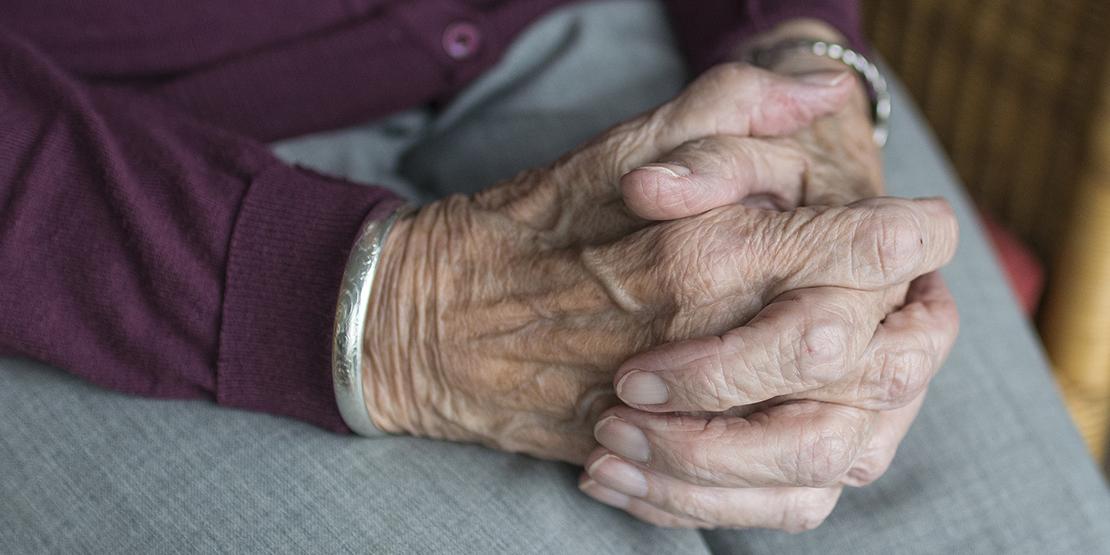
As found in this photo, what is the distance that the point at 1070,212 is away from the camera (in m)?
1.17

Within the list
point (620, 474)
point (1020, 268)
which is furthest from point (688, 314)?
point (1020, 268)

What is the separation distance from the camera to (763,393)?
64 cm

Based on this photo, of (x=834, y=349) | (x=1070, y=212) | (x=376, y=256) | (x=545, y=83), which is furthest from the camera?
(x=1070, y=212)

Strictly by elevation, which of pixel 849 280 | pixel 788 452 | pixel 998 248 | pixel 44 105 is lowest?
pixel 998 248

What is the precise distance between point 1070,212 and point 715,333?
2.50ft

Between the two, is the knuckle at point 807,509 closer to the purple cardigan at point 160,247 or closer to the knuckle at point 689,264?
the knuckle at point 689,264

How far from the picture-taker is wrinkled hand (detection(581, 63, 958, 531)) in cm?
63

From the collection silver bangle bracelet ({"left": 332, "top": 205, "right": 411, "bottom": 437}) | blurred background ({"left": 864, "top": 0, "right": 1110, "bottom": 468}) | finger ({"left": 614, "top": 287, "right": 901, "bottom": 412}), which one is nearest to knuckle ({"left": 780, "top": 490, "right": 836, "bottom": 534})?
finger ({"left": 614, "top": 287, "right": 901, "bottom": 412})

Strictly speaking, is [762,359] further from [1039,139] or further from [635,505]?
[1039,139]

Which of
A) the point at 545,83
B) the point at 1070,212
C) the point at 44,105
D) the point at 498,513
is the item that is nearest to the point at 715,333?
the point at 498,513

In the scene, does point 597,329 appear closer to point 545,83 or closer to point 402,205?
point 402,205

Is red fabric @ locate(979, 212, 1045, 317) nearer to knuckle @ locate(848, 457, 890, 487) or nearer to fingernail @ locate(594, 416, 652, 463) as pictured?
knuckle @ locate(848, 457, 890, 487)

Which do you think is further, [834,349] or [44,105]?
[44,105]

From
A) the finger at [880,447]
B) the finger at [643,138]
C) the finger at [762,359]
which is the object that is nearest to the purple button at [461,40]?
the finger at [643,138]
